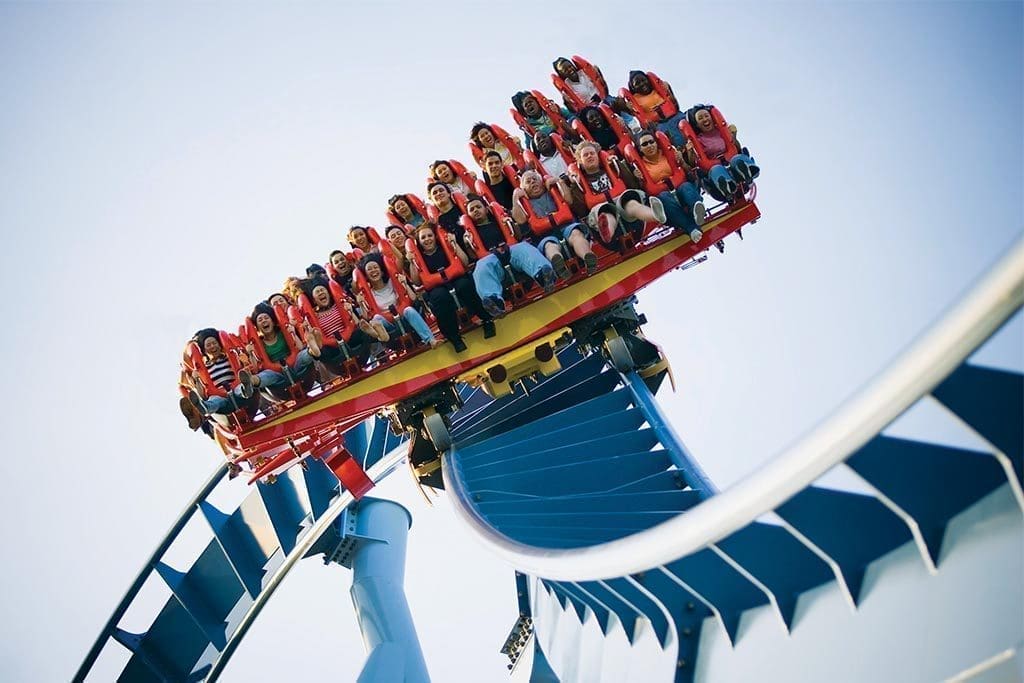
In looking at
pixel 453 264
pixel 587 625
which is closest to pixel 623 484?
pixel 587 625

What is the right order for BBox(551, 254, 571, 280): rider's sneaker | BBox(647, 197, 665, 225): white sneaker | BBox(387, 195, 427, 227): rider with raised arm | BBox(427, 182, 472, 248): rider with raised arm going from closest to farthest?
BBox(647, 197, 665, 225): white sneaker, BBox(551, 254, 571, 280): rider's sneaker, BBox(427, 182, 472, 248): rider with raised arm, BBox(387, 195, 427, 227): rider with raised arm

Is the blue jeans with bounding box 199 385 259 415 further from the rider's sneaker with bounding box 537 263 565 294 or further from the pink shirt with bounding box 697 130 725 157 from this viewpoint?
the pink shirt with bounding box 697 130 725 157

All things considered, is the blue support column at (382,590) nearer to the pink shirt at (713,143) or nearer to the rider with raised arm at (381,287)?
the rider with raised arm at (381,287)

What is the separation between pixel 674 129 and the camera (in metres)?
7.03

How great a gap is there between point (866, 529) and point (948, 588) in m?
0.28

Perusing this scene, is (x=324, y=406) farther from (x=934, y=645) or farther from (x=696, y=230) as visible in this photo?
(x=934, y=645)

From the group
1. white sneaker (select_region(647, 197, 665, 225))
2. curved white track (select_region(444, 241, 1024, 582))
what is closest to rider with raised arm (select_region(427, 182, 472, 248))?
white sneaker (select_region(647, 197, 665, 225))

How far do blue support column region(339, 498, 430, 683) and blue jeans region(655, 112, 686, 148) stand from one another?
5337mm

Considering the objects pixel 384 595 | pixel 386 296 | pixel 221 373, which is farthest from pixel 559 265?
pixel 384 595

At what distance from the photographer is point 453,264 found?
6.60m

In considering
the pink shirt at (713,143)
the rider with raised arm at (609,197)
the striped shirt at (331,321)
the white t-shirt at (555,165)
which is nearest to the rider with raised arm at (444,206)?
the white t-shirt at (555,165)

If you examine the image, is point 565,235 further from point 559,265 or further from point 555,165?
point 555,165

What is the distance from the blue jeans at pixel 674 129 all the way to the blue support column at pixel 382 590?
534 centimetres

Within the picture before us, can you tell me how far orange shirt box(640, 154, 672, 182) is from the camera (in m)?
6.73
